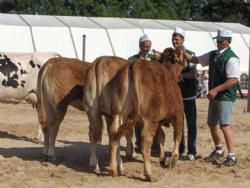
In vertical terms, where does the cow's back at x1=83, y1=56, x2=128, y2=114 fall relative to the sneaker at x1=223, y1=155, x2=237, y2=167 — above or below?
above

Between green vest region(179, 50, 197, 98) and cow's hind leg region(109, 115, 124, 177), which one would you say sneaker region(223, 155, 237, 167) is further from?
cow's hind leg region(109, 115, 124, 177)

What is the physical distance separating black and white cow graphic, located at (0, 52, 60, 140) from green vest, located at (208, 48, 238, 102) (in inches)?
164

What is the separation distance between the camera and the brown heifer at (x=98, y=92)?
314 inches

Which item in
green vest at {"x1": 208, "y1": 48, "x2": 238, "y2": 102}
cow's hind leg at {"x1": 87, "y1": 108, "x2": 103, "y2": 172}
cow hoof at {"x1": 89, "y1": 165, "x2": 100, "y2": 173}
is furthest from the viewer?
green vest at {"x1": 208, "y1": 48, "x2": 238, "y2": 102}

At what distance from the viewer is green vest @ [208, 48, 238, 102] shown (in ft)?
27.8

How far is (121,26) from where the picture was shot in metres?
32.5

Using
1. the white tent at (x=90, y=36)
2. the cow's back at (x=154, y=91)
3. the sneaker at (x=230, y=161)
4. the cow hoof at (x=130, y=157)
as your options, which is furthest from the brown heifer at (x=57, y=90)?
the white tent at (x=90, y=36)

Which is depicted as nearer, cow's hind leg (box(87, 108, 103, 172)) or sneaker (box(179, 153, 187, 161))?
cow's hind leg (box(87, 108, 103, 172))

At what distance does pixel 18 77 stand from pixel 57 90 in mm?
2925

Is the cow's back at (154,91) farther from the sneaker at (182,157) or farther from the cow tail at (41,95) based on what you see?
the cow tail at (41,95)

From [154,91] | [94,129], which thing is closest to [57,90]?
[94,129]

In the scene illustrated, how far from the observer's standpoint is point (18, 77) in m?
11.6

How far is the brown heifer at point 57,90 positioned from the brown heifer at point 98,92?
0.71 m

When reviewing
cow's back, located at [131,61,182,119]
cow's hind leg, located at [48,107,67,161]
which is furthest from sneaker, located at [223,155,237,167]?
cow's hind leg, located at [48,107,67,161]
